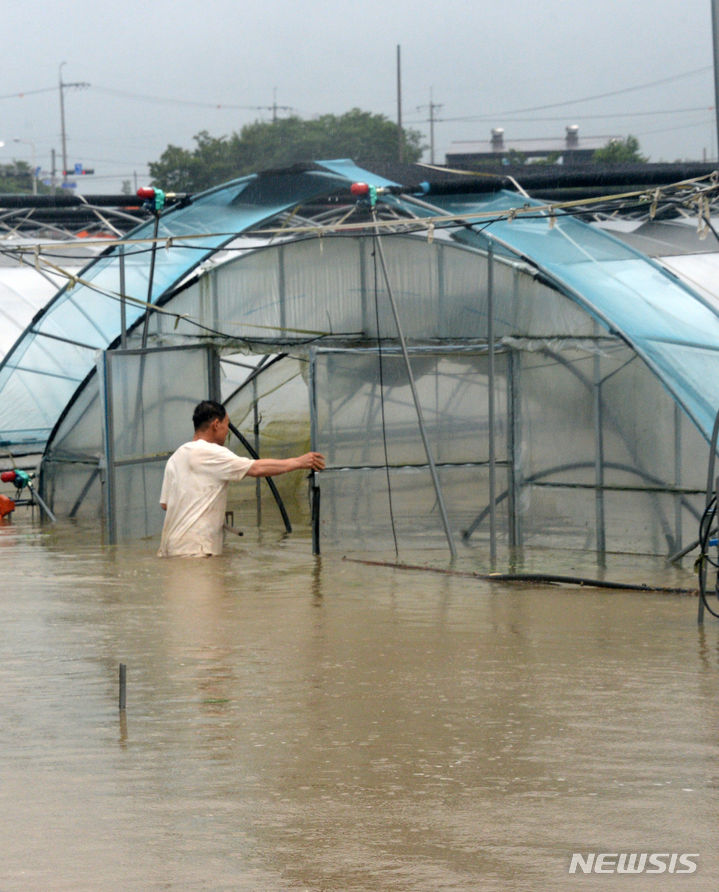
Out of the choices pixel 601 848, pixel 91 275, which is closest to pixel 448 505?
pixel 91 275

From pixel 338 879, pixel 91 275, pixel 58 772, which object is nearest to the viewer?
pixel 338 879

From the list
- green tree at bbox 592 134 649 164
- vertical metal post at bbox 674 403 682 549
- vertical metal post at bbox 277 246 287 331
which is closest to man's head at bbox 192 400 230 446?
vertical metal post at bbox 277 246 287 331

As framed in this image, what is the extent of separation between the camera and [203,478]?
37.4 ft

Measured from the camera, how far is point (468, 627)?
9297 millimetres

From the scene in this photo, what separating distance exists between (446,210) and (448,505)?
308 centimetres

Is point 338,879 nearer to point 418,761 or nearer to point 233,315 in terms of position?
point 418,761

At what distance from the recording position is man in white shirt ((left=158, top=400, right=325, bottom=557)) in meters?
11.3

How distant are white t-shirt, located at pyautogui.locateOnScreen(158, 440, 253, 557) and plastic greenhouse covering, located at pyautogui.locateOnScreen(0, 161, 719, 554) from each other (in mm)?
2088

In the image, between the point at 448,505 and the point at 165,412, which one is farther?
the point at 165,412

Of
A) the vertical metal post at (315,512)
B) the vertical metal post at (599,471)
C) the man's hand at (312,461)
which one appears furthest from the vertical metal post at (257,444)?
the man's hand at (312,461)

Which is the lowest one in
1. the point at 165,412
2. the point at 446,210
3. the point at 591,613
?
the point at 591,613

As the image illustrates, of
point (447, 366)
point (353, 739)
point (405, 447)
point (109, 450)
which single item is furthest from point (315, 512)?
point (353, 739)

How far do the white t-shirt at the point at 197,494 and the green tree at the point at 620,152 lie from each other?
4283 cm

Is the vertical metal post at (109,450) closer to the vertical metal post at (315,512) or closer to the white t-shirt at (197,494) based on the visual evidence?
the vertical metal post at (315,512)
